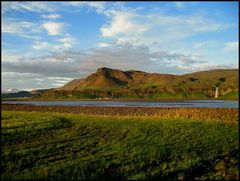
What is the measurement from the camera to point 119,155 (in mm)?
21875

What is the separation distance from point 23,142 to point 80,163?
9.63 meters

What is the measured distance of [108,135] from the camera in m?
31.8

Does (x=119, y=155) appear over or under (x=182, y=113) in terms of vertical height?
under

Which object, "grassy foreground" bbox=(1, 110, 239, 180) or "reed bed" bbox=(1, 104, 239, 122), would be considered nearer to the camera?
"grassy foreground" bbox=(1, 110, 239, 180)

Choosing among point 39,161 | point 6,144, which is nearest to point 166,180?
point 39,161

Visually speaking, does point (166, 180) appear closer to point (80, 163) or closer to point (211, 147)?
point (80, 163)

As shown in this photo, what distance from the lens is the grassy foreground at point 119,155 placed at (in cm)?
1761

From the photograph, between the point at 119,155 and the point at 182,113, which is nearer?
the point at 119,155

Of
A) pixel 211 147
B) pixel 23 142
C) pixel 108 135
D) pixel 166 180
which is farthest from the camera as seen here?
pixel 108 135

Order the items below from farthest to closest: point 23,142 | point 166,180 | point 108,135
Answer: point 108,135 → point 23,142 → point 166,180

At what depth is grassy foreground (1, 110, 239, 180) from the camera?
57.8 feet

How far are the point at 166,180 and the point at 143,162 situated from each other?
343 centimetres

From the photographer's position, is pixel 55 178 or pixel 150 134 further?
pixel 150 134

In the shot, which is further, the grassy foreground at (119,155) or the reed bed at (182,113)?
the reed bed at (182,113)
